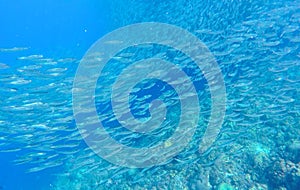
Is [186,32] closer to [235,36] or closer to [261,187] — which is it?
[235,36]

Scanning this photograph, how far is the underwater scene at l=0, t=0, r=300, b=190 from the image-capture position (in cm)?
1051

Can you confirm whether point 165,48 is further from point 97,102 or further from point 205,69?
point 97,102

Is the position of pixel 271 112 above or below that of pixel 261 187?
above

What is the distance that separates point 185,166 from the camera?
1096cm

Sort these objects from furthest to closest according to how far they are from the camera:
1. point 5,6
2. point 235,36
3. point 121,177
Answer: point 5,6 → point 121,177 → point 235,36

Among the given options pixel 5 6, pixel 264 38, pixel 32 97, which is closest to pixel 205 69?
pixel 264 38

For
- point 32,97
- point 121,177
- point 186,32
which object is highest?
point 32,97

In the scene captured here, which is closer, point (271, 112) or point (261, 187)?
point (261, 187)

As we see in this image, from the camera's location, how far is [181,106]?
12.3 metres

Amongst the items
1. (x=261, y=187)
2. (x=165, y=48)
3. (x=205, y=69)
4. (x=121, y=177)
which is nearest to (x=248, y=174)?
(x=261, y=187)

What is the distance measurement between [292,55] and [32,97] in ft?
45.9

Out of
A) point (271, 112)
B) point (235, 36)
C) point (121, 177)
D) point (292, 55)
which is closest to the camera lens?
point (271, 112)

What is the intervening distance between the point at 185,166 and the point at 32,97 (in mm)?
7059

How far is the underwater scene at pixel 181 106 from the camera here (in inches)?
414
